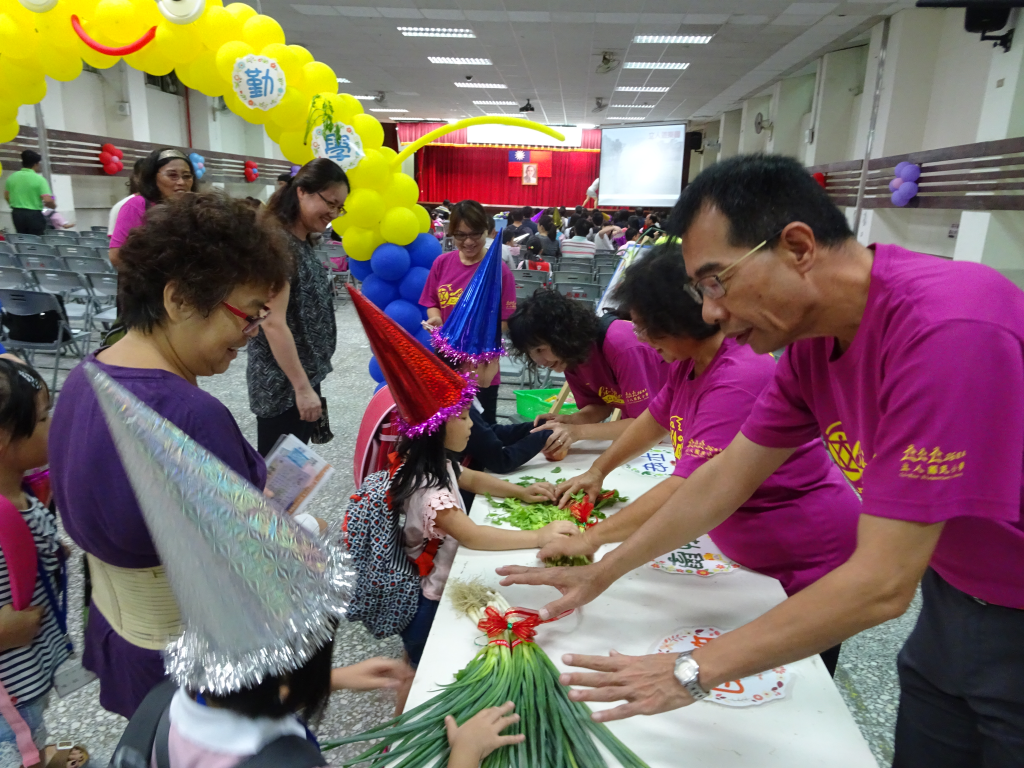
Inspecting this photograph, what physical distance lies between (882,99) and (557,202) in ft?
46.9

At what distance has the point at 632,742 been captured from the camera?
99 cm

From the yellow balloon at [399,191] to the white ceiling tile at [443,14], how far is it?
476cm

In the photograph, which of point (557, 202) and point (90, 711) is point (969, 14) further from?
point (557, 202)

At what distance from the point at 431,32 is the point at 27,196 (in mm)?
Result: 5460

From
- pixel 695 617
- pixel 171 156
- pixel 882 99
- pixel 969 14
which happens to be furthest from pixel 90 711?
pixel 882 99

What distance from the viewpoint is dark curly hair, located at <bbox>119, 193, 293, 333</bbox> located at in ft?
3.30

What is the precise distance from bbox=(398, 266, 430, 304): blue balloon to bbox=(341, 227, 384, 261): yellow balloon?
0.87ft

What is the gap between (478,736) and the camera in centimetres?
95

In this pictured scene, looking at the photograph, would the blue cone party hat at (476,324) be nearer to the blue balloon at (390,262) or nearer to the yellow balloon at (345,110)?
the blue balloon at (390,262)

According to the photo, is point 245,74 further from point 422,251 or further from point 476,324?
point 476,324

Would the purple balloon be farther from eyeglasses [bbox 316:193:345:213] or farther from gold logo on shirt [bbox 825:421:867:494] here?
gold logo on shirt [bbox 825:421:867:494]

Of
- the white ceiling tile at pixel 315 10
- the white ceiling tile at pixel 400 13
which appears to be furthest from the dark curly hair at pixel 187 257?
the white ceiling tile at pixel 315 10

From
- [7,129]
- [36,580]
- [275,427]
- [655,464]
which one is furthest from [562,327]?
[7,129]

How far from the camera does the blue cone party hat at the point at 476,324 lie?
2117 mm
